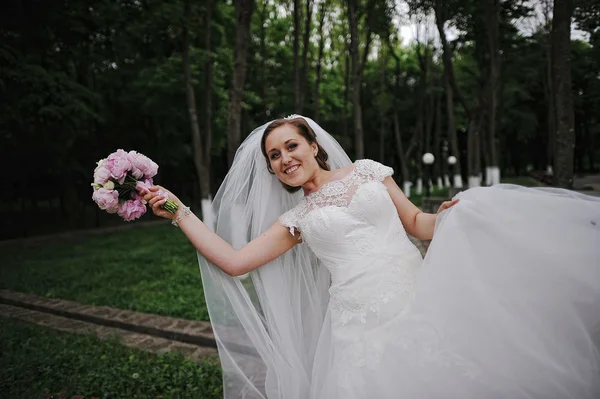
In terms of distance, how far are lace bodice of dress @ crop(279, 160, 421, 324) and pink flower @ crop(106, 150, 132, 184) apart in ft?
3.12

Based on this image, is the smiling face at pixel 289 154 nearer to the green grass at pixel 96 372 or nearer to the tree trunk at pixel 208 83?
the green grass at pixel 96 372

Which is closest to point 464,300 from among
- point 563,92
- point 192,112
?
point 563,92

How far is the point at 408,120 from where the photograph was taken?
35.9 m

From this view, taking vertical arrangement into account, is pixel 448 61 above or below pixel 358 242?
above

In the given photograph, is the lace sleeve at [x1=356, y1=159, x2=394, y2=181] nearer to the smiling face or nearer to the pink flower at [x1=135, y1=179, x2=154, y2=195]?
the smiling face

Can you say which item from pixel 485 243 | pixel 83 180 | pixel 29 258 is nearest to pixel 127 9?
pixel 29 258

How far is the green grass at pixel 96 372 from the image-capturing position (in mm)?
3850

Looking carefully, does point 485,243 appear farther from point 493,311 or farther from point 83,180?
point 83,180

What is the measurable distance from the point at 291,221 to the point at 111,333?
4.39 meters

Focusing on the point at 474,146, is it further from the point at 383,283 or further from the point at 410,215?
the point at 383,283

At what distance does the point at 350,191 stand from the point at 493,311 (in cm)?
103

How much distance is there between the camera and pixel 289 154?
8.26 ft

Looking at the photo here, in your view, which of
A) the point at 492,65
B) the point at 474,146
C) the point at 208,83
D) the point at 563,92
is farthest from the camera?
the point at 474,146

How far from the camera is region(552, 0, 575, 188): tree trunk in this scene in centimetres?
722
